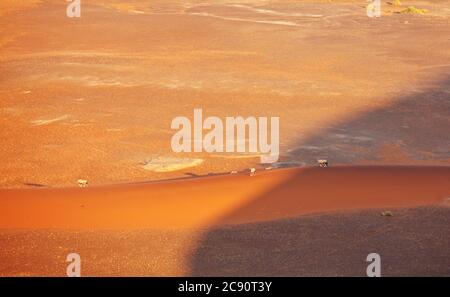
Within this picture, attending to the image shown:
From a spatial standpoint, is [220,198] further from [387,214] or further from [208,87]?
[208,87]

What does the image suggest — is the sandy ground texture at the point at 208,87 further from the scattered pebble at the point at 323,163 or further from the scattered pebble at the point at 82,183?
the scattered pebble at the point at 323,163

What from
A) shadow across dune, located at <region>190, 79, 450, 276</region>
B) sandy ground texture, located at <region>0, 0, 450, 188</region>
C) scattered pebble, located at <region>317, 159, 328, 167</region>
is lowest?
shadow across dune, located at <region>190, 79, 450, 276</region>

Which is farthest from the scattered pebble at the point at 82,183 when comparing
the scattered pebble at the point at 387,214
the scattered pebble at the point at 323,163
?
the scattered pebble at the point at 387,214

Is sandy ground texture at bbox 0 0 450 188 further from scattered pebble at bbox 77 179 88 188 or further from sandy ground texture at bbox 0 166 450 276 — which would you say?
sandy ground texture at bbox 0 166 450 276

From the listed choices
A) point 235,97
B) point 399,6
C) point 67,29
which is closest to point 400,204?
point 235,97

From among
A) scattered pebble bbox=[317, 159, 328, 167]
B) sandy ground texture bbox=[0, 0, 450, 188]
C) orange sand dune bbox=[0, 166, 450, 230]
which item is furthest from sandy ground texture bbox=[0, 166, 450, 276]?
sandy ground texture bbox=[0, 0, 450, 188]
